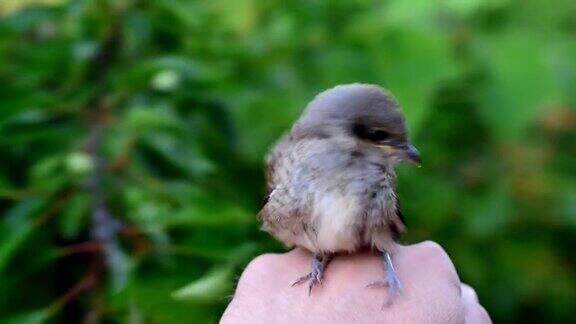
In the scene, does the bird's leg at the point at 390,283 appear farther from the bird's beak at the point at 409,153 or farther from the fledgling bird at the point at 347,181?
the bird's beak at the point at 409,153

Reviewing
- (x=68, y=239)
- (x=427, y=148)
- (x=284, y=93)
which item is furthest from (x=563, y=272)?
(x=68, y=239)

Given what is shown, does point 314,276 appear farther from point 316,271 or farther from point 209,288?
point 209,288

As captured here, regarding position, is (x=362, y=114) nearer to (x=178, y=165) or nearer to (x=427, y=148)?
(x=178, y=165)

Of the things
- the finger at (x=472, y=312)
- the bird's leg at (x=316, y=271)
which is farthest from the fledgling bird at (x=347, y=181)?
the finger at (x=472, y=312)

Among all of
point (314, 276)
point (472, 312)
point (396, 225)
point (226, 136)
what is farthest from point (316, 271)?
point (226, 136)

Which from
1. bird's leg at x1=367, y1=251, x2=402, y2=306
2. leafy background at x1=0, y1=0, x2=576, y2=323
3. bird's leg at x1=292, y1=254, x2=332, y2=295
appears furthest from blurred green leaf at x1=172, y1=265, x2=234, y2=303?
bird's leg at x1=367, y1=251, x2=402, y2=306

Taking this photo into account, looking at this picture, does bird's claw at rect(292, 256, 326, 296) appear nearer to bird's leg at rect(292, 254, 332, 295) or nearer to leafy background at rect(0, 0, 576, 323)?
bird's leg at rect(292, 254, 332, 295)

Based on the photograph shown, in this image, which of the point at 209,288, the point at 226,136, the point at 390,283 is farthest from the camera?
the point at 226,136

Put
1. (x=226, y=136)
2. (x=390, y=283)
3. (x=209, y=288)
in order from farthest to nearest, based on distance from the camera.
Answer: (x=226, y=136) < (x=209, y=288) < (x=390, y=283)
